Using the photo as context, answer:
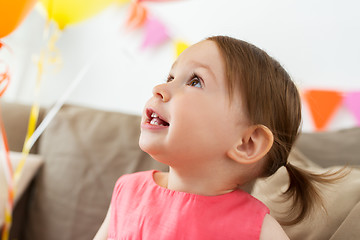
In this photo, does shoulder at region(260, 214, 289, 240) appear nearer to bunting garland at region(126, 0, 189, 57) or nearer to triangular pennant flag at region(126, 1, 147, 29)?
bunting garland at region(126, 0, 189, 57)

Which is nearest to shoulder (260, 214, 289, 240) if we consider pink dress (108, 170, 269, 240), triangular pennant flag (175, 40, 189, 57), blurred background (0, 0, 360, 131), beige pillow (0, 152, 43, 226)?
pink dress (108, 170, 269, 240)

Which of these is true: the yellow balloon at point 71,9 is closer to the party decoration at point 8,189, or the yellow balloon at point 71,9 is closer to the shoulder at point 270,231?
the party decoration at point 8,189

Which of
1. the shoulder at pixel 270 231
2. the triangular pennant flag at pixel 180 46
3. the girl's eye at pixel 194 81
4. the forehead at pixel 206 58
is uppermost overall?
the forehead at pixel 206 58

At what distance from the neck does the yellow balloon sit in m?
0.95

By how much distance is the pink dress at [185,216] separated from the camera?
0.72m

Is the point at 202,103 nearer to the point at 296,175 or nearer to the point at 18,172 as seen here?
the point at 296,175

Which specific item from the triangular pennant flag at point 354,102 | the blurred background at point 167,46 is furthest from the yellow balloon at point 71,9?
the triangular pennant flag at point 354,102

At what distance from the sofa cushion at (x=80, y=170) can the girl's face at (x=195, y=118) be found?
52cm

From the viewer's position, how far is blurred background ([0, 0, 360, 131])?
1704mm

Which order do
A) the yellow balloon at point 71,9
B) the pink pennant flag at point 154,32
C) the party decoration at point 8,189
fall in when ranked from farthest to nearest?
1. the pink pennant flag at point 154,32
2. the yellow balloon at point 71,9
3. the party decoration at point 8,189

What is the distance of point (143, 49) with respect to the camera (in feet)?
6.54

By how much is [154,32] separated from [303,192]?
1342mm

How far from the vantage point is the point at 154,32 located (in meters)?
1.97

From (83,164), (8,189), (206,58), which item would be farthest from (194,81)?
(8,189)
